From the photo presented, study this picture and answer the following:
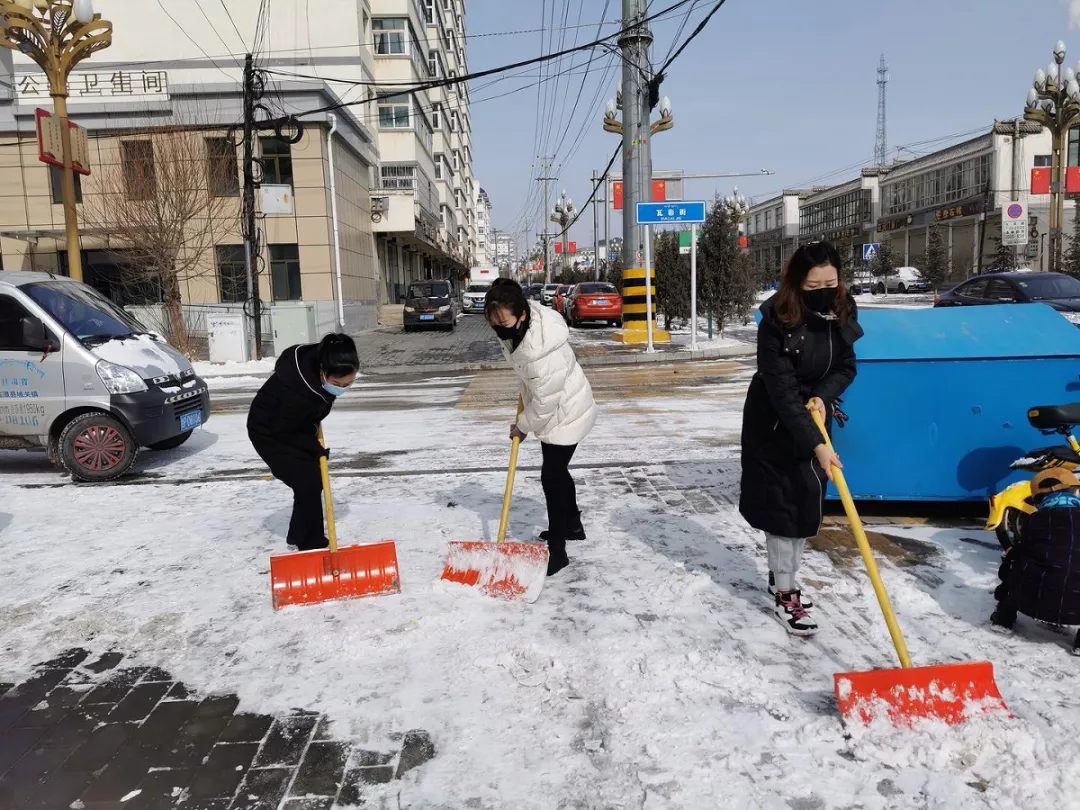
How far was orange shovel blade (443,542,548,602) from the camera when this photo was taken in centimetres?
407

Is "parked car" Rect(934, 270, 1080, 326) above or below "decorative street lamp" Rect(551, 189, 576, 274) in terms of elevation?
below

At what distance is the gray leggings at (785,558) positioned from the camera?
3.59 metres

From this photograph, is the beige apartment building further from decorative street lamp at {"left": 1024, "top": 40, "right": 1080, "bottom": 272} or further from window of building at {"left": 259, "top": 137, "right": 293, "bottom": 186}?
decorative street lamp at {"left": 1024, "top": 40, "right": 1080, "bottom": 272}

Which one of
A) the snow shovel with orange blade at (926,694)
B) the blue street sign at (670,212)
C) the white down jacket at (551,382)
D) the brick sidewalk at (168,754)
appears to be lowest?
the brick sidewalk at (168,754)

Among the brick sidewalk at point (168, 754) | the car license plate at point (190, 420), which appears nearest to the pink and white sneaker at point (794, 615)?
the brick sidewalk at point (168, 754)

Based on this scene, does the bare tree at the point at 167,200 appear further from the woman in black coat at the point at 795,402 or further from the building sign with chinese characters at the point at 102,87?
the woman in black coat at the point at 795,402

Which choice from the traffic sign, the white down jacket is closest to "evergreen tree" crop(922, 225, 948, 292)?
the traffic sign

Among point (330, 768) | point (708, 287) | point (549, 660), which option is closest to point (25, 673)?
point (330, 768)

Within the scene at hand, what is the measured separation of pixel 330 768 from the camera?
267 centimetres

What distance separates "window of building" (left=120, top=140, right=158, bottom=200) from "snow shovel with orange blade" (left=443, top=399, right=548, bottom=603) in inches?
784

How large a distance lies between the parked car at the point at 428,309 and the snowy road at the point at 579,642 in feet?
76.6

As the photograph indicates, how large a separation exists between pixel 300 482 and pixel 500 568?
1.27m

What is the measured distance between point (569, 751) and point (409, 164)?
42248 millimetres

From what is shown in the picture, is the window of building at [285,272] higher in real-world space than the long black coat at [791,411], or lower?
higher
